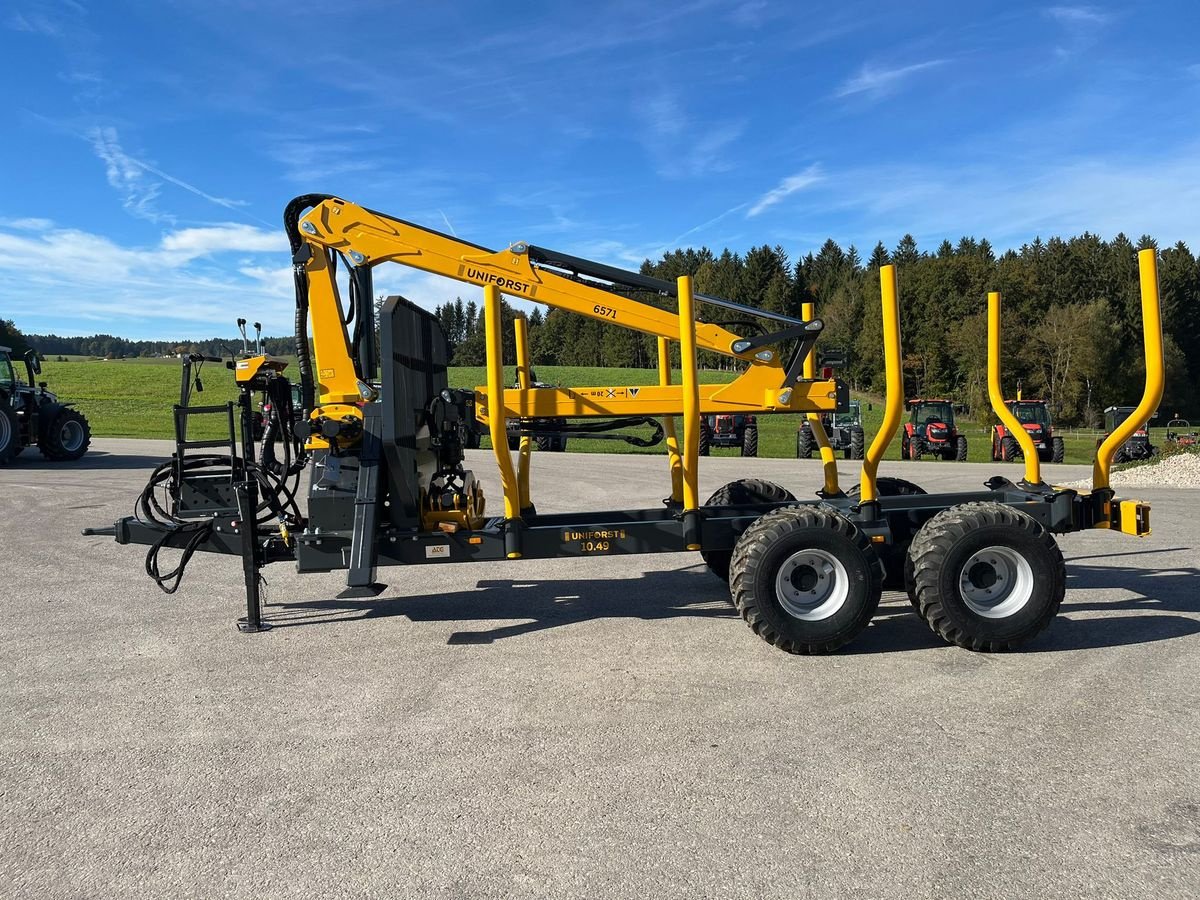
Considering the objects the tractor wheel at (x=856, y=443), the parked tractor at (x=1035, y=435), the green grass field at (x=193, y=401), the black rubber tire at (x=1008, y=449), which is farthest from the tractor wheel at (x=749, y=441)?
the black rubber tire at (x=1008, y=449)

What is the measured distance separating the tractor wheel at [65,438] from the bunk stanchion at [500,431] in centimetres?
1763

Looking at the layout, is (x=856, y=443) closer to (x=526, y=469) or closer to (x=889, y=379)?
(x=526, y=469)

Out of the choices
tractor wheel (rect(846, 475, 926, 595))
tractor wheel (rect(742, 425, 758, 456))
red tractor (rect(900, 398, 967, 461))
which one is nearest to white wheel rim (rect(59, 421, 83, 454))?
tractor wheel (rect(742, 425, 758, 456))

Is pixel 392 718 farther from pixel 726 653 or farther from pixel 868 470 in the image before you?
pixel 868 470

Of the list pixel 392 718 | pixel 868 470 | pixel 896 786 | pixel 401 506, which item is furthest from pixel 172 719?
pixel 868 470

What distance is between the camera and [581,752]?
155 inches

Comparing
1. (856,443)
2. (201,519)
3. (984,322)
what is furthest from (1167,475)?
(984,322)

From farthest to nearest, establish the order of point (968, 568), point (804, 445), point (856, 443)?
point (804, 445) → point (856, 443) → point (968, 568)

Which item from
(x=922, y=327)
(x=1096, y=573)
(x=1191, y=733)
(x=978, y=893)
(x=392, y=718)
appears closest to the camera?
(x=978, y=893)

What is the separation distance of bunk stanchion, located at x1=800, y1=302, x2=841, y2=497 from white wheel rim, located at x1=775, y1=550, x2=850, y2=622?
1330mm

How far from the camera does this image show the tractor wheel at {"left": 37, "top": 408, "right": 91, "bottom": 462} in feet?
61.5

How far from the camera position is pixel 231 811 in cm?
345

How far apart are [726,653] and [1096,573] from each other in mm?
4422

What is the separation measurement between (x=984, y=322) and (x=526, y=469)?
48812mm
